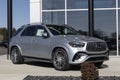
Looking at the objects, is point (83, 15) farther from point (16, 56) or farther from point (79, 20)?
point (16, 56)

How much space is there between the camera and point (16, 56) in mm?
16641

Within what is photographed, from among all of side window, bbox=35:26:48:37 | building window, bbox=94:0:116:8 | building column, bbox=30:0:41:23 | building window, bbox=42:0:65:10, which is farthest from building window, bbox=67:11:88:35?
side window, bbox=35:26:48:37

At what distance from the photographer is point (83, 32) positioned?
20.4 meters

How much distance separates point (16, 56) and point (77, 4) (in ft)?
18.6

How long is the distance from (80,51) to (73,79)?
2.60 metres

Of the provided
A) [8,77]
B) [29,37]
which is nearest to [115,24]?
[29,37]

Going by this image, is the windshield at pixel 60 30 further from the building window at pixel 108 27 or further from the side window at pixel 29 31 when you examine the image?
the building window at pixel 108 27

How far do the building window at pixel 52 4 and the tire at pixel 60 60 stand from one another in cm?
683

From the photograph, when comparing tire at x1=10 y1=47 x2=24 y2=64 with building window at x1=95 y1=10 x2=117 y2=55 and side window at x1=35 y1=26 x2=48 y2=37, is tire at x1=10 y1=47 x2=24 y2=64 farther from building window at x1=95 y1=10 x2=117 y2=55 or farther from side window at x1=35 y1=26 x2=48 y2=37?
building window at x1=95 y1=10 x2=117 y2=55

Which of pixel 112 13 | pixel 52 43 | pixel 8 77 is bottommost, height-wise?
pixel 8 77

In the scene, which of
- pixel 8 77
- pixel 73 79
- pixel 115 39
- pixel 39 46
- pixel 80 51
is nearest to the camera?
pixel 73 79

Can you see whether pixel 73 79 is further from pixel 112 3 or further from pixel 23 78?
pixel 112 3

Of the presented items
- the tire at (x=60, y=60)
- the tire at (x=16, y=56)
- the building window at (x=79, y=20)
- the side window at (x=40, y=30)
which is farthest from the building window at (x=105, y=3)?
the tire at (x=60, y=60)

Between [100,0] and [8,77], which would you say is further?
[100,0]
